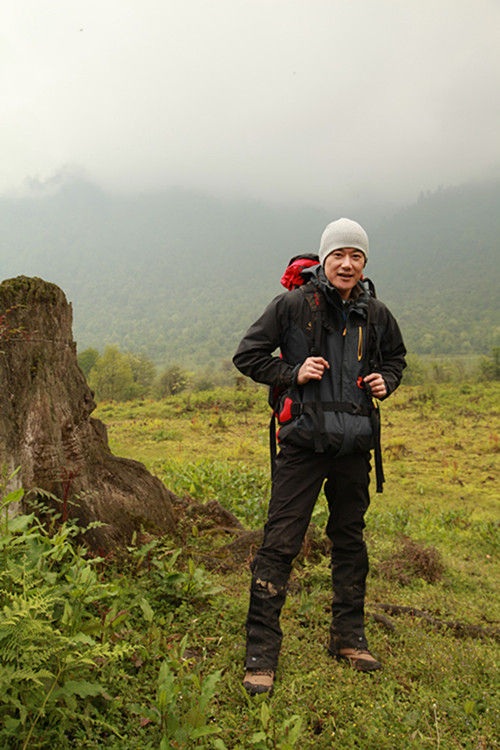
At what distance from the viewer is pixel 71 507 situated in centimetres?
396

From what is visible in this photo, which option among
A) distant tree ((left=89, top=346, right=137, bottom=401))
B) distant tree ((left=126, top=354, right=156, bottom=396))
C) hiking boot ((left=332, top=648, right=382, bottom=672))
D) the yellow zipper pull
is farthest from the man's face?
distant tree ((left=126, top=354, right=156, bottom=396))

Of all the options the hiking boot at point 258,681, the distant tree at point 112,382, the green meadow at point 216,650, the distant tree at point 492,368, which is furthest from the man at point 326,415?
the distant tree at point 112,382

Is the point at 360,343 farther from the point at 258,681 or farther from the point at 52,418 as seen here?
the point at 52,418

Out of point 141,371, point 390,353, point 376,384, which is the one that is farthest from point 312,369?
point 141,371

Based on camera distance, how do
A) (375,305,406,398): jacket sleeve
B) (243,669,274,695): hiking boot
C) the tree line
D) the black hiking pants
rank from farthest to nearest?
the tree line → (375,305,406,398): jacket sleeve → the black hiking pants → (243,669,274,695): hiking boot

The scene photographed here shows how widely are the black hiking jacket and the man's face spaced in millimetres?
64

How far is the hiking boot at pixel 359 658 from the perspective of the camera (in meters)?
3.21

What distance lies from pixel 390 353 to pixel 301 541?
1402mm

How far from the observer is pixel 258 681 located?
2885 mm

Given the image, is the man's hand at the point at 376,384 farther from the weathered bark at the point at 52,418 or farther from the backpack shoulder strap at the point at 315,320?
the weathered bark at the point at 52,418

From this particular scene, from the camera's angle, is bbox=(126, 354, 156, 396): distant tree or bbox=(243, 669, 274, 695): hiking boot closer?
bbox=(243, 669, 274, 695): hiking boot

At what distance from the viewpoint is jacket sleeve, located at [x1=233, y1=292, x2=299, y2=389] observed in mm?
3342

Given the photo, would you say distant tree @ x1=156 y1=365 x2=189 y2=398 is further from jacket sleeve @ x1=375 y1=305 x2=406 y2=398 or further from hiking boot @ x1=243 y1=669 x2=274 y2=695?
hiking boot @ x1=243 y1=669 x2=274 y2=695

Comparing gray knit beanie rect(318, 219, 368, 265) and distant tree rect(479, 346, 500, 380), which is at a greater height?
gray knit beanie rect(318, 219, 368, 265)
